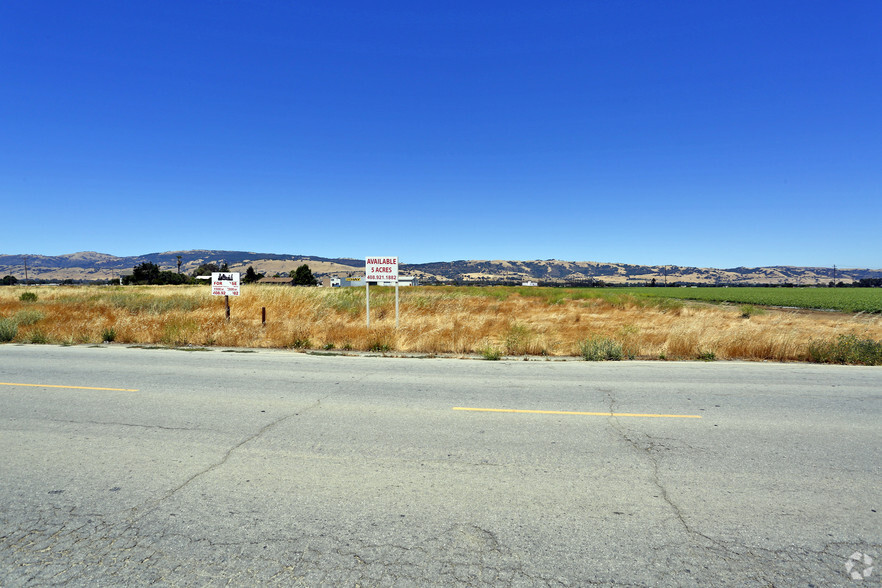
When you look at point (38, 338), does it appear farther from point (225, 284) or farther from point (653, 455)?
point (653, 455)

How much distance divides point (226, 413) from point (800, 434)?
298 inches

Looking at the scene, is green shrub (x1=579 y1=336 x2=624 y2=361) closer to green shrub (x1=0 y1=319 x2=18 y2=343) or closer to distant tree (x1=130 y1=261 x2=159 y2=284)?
green shrub (x1=0 y1=319 x2=18 y2=343)

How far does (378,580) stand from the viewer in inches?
111

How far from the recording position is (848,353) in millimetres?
11477

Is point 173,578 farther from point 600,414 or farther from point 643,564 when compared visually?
point 600,414

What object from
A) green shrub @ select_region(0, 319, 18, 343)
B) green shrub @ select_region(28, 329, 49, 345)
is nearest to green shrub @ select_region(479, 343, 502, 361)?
green shrub @ select_region(28, 329, 49, 345)

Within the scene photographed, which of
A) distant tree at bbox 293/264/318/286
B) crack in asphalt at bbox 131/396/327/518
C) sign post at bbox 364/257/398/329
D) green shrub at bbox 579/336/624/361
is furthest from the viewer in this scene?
distant tree at bbox 293/264/318/286

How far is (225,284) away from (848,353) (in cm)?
1849

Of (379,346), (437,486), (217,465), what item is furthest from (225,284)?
(437,486)

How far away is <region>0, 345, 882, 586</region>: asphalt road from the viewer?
2982mm

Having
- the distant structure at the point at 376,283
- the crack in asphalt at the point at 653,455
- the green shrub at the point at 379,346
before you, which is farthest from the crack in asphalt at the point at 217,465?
the distant structure at the point at 376,283

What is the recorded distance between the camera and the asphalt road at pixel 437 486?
2.98 meters

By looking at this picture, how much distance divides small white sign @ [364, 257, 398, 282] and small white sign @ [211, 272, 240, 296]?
4.52 m

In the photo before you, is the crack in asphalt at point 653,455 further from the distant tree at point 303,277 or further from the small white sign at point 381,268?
the distant tree at point 303,277
